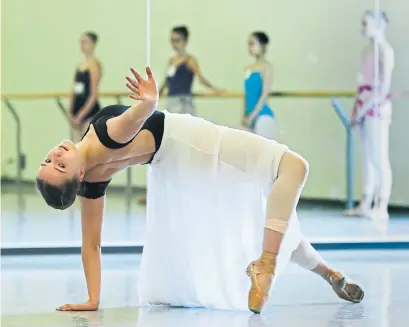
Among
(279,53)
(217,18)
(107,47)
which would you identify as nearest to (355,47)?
(279,53)

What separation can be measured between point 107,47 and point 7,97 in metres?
Result: 0.93

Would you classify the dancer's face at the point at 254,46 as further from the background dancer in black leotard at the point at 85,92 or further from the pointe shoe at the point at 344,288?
the pointe shoe at the point at 344,288

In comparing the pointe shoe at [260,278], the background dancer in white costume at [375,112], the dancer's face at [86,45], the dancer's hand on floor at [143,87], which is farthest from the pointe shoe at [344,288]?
the dancer's face at [86,45]

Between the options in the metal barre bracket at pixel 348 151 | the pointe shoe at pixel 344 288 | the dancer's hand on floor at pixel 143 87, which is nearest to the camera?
the dancer's hand on floor at pixel 143 87

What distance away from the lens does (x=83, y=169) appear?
3.45 metres

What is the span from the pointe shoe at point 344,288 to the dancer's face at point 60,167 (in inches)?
43.7

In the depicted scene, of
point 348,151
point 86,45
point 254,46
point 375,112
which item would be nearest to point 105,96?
point 86,45

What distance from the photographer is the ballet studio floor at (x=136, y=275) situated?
11.6 feet

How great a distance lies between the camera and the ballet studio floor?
11.6ft

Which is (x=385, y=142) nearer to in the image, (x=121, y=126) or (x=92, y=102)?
(x=92, y=102)

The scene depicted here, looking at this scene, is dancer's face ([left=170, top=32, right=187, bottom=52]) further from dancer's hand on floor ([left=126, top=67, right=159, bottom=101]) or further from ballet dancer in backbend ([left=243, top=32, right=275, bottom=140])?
dancer's hand on floor ([left=126, top=67, right=159, bottom=101])

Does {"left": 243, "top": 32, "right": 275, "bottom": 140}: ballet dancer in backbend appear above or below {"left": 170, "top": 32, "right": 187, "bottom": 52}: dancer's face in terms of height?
below

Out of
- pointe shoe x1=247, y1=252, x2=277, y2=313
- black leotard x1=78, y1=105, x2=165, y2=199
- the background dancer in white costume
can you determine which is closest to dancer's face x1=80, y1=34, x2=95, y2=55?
the background dancer in white costume

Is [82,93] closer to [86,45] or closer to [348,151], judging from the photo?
[86,45]
